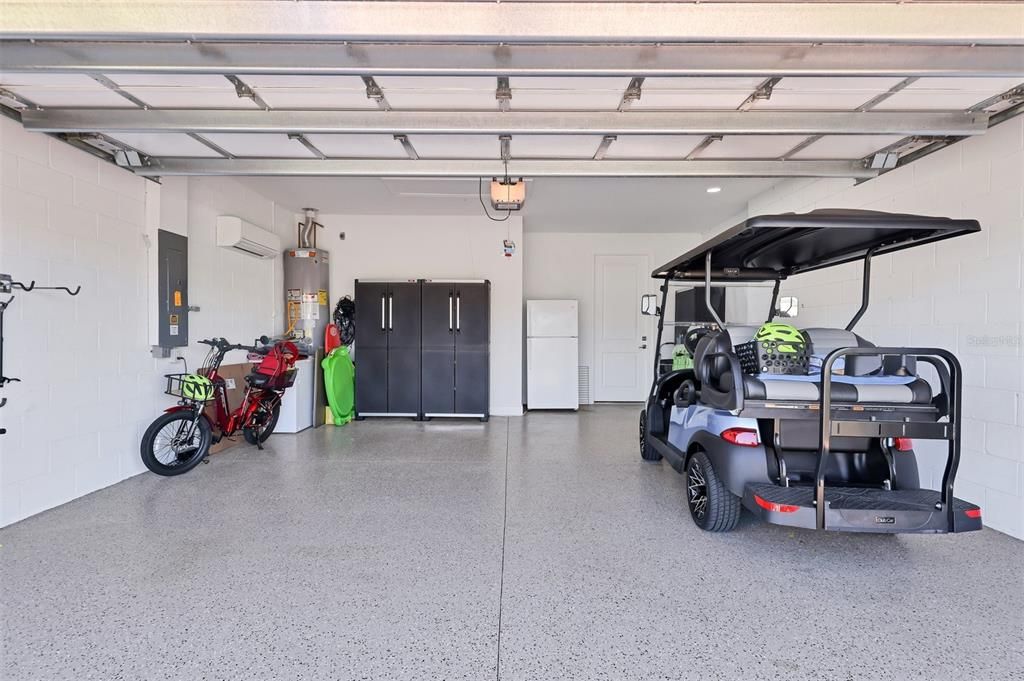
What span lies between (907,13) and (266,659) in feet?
11.4

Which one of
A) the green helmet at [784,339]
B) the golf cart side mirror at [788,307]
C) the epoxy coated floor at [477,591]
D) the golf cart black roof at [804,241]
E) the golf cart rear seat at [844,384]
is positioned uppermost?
the golf cart black roof at [804,241]

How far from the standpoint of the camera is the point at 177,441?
411 cm

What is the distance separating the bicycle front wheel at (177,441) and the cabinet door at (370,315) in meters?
2.40

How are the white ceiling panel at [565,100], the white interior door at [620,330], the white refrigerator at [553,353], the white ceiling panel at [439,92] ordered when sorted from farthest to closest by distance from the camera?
1. the white interior door at [620,330]
2. the white refrigerator at [553,353]
3. the white ceiling panel at [565,100]
4. the white ceiling panel at [439,92]

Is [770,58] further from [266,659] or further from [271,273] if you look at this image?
[271,273]

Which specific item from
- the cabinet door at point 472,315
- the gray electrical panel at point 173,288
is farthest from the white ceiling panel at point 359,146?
the cabinet door at point 472,315

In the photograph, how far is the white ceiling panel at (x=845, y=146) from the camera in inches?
128

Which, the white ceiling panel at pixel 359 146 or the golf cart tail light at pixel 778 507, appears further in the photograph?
the white ceiling panel at pixel 359 146

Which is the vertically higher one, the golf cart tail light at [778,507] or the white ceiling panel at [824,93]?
the white ceiling panel at [824,93]

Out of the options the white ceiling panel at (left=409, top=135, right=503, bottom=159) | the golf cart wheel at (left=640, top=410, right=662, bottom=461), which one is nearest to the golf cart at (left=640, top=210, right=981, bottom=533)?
the golf cart wheel at (left=640, top=410, right=662, bottom=461)

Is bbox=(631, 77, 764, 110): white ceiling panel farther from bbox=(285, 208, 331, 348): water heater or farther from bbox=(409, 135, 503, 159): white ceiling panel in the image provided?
bbox=(285, 208, 331, 348): water heater

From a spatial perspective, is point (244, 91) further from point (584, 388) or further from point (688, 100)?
point (584, 388)

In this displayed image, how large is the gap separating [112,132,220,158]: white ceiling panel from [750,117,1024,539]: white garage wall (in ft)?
16.6

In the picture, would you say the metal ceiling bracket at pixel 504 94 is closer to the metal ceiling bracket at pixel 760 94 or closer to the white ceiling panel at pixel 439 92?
the white ceiling panel at pixel 439 92
